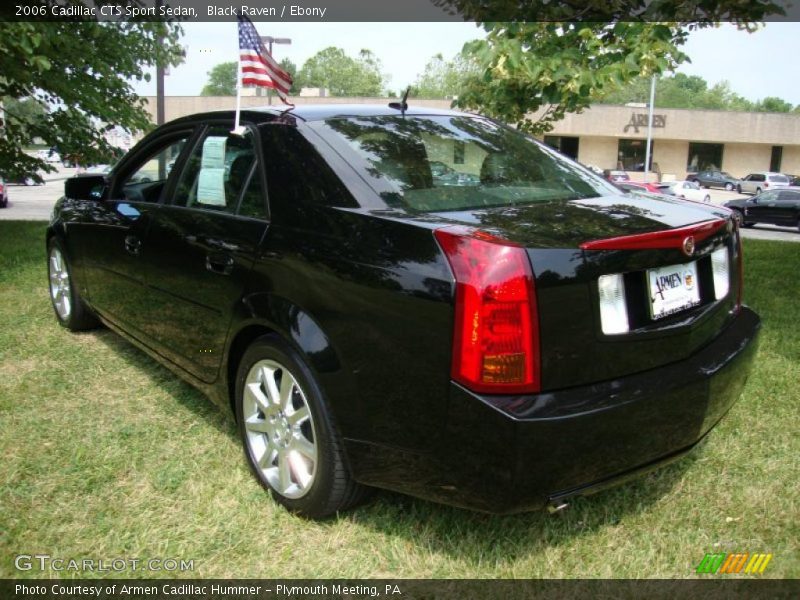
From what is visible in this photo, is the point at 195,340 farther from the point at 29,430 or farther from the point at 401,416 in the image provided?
the point at 401,416

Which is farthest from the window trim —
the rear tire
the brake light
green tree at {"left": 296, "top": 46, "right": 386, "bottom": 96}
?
green tree at {"left": 296, "top": 46, "right": 386, "bottom": 96}

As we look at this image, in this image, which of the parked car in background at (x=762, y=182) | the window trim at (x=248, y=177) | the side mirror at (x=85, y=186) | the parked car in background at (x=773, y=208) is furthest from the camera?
the parked car in background at (x=762, y=182)

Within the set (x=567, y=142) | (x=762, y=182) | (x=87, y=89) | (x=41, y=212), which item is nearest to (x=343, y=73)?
(x=567, y=142)

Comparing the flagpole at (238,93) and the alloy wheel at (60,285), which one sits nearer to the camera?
the flagpole at (238,93)

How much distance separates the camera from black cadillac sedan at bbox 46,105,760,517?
2.09 m

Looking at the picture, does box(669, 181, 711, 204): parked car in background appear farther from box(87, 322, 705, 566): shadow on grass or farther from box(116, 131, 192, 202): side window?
box(87, 322, 705, 566): shadow on grass

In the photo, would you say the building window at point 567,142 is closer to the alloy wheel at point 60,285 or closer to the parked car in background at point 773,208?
the parked car in background at point 773,208

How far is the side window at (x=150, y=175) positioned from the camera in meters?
3.87

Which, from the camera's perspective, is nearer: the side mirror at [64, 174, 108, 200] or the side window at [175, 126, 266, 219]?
the side window at [175, 126, 266, 219]

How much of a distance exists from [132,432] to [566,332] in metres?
2.41

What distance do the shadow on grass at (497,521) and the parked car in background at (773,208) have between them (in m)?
22.4

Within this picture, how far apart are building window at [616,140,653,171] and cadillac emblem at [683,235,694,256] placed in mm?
52768

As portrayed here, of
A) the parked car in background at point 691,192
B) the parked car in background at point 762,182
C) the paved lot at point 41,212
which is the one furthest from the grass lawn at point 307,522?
the parked car in background at point 762,182

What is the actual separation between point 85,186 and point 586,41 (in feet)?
13.9
